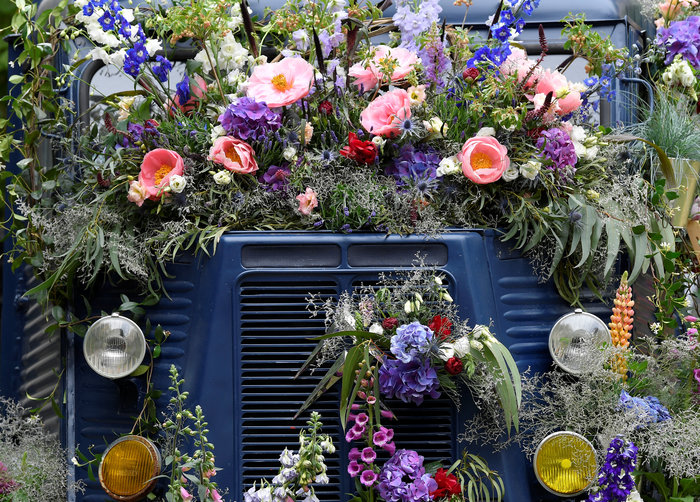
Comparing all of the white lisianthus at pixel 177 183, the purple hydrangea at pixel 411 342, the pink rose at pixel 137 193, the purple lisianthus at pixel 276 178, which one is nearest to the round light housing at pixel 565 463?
the purple hydrangea at pixel 411 342

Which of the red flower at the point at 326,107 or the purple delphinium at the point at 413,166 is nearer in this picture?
the purple delphinium at the point at 413,166

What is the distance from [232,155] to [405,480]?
51.0 inches

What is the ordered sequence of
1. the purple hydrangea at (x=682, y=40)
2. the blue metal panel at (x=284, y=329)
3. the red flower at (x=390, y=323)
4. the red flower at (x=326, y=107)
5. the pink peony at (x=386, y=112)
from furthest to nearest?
1. the purple hydrangea at (x=682, y=40)
2. the red flower at (x=326, y=107)
3. the pink peony at (x=386, y=112)
4. the blue metal panel at (x=284, y=329)
5. the red flower at (x=390, y=323)

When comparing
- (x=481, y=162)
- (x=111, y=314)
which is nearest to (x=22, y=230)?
(x=111, y=314)

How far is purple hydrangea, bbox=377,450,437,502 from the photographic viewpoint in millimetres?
2836

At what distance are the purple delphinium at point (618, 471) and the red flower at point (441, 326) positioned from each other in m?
0.64

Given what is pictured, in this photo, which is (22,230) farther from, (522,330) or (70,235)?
(522,330)

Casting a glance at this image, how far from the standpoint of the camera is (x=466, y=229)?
10.2 ft

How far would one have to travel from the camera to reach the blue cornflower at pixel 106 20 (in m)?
3.31

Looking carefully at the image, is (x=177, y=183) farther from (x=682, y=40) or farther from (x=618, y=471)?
(x=682, y=40)

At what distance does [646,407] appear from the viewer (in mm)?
3000

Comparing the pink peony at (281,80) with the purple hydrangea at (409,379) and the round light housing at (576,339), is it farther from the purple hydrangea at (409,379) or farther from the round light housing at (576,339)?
the round light housing at (576,339)

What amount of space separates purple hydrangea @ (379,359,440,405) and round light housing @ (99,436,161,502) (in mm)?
831

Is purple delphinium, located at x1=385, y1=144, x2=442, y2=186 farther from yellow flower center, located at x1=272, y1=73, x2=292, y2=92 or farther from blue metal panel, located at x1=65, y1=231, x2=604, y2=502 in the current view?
yellow flower center, located at x1=272, y1=73, x2=292, y2=92
